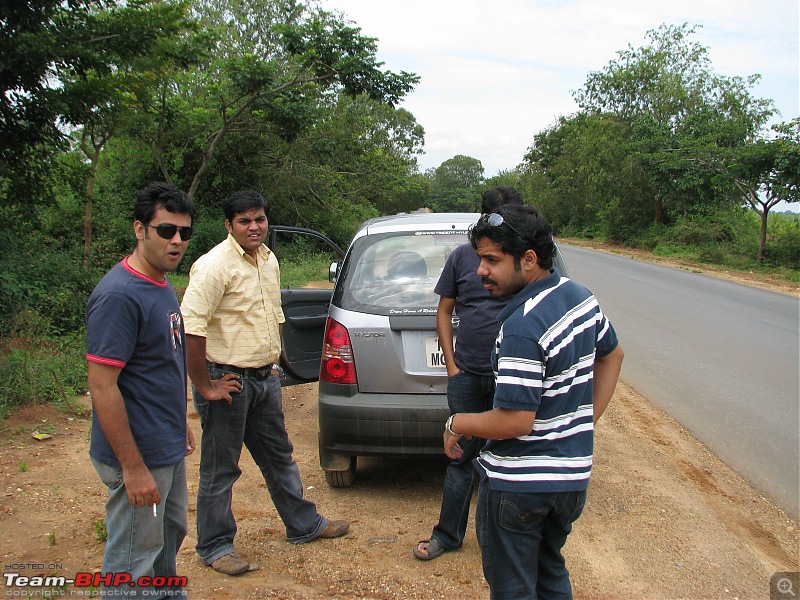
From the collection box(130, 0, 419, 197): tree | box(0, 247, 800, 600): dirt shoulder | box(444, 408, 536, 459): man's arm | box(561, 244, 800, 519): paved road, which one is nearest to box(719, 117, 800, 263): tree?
box(561, 244, 800, 519): paved road

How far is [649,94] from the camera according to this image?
3706 centimetres

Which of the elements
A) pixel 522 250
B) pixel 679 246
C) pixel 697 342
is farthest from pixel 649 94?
pixel 522 250

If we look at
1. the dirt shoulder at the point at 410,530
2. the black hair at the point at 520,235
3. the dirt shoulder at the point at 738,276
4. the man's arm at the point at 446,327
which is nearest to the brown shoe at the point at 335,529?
the dirt shoulder at the point at 410,530

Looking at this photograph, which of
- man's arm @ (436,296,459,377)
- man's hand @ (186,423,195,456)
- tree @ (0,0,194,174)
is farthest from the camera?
tree @ (0,0,194,174)

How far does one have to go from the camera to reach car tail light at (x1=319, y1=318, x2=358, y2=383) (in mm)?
A: 4137

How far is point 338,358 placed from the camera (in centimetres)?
417

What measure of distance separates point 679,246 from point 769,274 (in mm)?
9154

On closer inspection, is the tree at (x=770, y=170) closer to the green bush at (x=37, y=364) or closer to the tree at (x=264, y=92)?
the tree at (x=264, y=92)

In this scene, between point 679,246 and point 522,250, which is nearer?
point 522,250

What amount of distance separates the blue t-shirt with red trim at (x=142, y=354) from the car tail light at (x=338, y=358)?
1616mm

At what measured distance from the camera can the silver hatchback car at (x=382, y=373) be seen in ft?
13.2

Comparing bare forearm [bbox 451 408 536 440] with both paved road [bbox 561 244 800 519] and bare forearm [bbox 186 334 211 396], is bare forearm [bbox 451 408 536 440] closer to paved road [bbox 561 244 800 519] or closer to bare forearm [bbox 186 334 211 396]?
bare forearm [bbox 186 334 211 396]

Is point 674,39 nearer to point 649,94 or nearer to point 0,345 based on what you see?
point 649,94

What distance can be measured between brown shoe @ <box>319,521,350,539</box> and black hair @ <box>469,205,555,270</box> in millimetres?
2107
